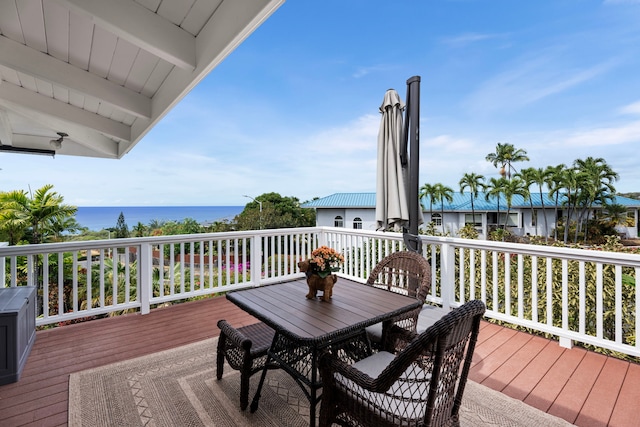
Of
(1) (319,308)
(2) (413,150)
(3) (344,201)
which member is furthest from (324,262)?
(3) (344,201)

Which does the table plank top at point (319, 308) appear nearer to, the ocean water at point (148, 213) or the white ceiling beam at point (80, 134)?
the white ceiling beam at point (80, 134)

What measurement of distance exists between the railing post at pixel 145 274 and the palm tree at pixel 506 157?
4468 cm

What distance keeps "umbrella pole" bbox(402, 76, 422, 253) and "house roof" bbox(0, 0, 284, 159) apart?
71.7 inches

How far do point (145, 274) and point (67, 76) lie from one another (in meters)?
2.27

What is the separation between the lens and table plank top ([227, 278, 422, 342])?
5.59 ft

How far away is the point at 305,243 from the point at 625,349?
3885 millimetres

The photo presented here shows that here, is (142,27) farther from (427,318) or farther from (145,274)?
(427,318)

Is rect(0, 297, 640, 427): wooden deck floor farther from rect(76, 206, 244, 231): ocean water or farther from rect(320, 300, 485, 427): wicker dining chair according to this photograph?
rect(76, 206, 244, 231): ocean water

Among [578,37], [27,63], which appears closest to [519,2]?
[578,37]

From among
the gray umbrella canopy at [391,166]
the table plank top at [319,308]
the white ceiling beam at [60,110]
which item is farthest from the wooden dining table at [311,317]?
the white ceiling beam at [60,110]

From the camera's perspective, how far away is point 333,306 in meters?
2.06

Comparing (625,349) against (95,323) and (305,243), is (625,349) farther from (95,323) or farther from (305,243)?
(95,323)

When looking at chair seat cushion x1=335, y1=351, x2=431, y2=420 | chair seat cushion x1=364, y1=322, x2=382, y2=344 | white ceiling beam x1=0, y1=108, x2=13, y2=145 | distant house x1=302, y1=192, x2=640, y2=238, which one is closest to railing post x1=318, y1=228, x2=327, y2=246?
chair seat cushion x1=364, y1=322, x2=382, y2=344

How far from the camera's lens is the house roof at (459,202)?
29.0 m
